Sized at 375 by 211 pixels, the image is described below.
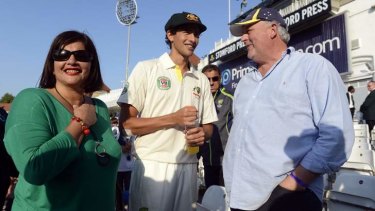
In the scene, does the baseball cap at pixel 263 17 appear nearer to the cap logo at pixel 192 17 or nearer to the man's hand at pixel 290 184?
the cap logo at pixel 192 17

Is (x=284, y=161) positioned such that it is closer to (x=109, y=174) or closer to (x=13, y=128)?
(x=109, y=174)

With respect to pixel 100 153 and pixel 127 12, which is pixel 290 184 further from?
pixel 127 12

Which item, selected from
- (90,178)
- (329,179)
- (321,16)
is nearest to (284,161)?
(90,178)

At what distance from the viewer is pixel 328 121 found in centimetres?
179

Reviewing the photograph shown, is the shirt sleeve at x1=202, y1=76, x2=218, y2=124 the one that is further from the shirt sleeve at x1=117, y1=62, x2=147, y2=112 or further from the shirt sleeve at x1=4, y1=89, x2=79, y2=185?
the shirt sleeve at x1=4, y1=89, x2=79, y2=185

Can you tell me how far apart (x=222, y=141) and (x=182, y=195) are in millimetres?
2387

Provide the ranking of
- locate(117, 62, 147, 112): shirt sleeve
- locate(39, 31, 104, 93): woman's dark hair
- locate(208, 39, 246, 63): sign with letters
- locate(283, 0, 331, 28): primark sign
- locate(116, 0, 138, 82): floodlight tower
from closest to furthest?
locate(39, 31, 104, 93): woman's dark hair < locate(117, 62, 147, 112): shirt sleeve < locate(283, 0, 331, 28): primark sign < locate(208, 39, 246, 63): sign with letters < locate(116, 0, 138, 82): floodlight tower

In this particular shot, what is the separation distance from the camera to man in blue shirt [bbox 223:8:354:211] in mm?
1788

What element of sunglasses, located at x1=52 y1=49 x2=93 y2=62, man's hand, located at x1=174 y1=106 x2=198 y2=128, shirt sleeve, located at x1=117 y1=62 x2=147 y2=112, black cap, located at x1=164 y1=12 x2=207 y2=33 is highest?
black cap, located at x1=164 y1=12 x2=207 y2=33

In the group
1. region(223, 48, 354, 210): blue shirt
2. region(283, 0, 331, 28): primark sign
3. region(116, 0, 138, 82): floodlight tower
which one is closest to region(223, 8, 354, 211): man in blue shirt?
region(223, 48, 354, 210): blue shirt

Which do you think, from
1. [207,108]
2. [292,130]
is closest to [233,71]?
[207,108]

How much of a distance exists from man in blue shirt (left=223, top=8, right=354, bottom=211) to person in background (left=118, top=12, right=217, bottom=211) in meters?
0.52

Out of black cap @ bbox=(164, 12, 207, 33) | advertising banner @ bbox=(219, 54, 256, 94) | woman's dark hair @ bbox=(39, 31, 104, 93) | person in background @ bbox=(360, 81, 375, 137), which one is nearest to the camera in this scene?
woman's dark hair @ bbox=(39, 31, 104, 93)

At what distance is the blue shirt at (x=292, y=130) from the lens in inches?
70.3
